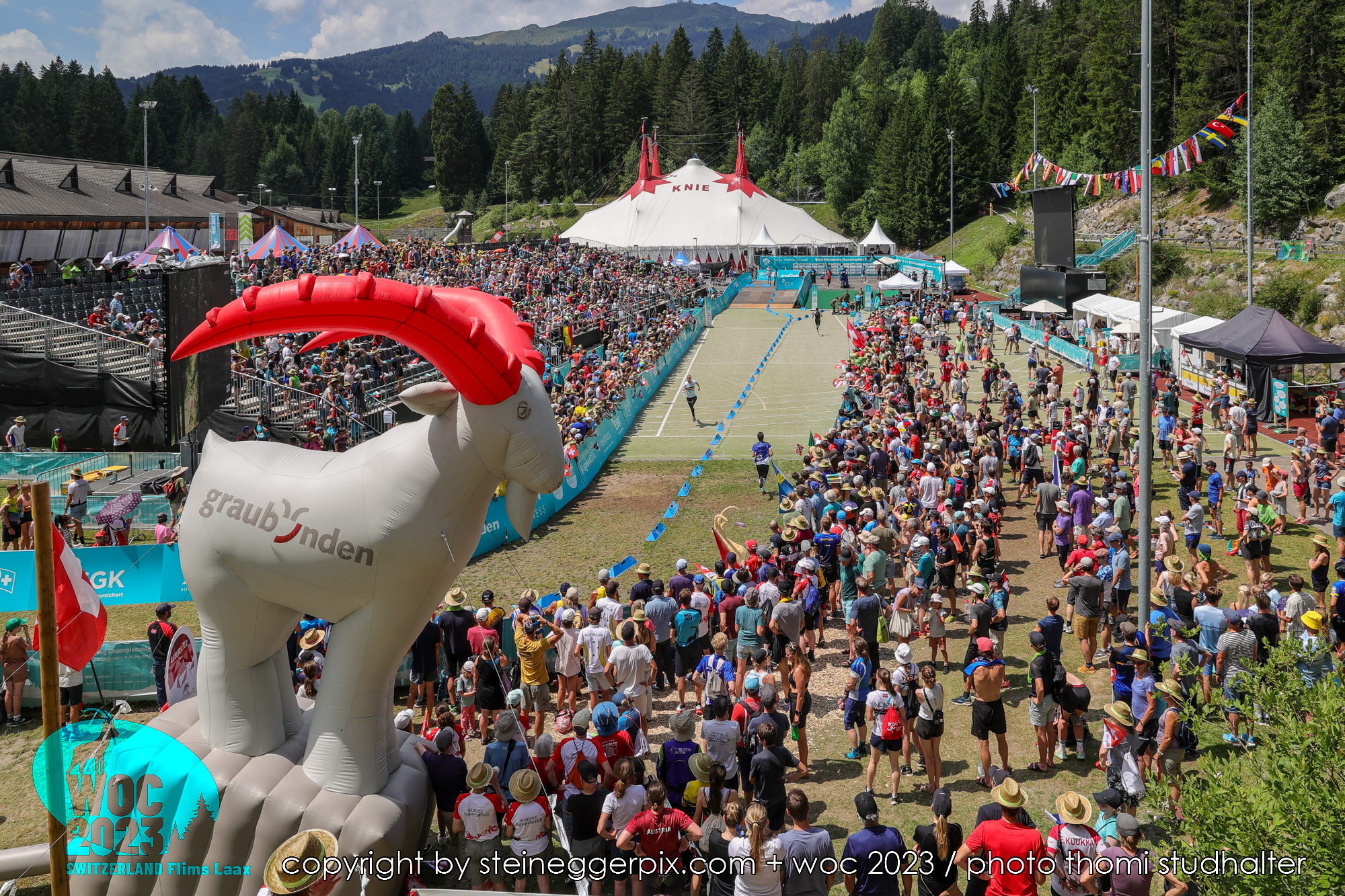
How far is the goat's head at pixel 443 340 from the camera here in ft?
22.7

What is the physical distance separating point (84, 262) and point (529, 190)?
7679cm

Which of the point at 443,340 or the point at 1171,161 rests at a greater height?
the point at 1171,161

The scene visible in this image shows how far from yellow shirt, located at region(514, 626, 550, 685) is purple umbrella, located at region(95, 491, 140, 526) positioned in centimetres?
997

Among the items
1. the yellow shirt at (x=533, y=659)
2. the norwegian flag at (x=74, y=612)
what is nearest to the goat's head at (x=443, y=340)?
the norwegian flag at (x=74, y=612)

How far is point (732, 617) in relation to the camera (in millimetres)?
11672

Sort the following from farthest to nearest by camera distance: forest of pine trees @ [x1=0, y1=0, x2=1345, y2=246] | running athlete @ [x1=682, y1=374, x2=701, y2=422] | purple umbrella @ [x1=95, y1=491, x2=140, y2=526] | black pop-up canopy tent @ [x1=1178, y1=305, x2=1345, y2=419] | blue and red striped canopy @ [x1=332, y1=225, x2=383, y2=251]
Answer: forest of pine trees @ [x1=0, y1=0, x2=1345, y2=246] → blue and red striped canopy @ [x1=332, y1=225, x2=383, y2=251] → running athlete @ [x1=682, y1=374, x2=701, y2=422] → black pop-up canopy tent @ [x1=1178, y1=305, x2=1345, y2=419] → purple umbrella @ [x1=95, y1=491, x2=140, y2=526]

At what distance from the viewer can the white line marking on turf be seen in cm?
2852

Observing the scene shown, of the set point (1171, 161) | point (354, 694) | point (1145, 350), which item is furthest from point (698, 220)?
point (354, 694)

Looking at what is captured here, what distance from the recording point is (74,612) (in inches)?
333

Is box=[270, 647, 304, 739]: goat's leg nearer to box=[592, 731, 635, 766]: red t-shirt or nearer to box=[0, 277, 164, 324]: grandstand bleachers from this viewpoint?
box=[592, 731, 635, 766]: red t-shirt

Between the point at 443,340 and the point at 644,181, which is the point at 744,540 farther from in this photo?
the point at 644,181

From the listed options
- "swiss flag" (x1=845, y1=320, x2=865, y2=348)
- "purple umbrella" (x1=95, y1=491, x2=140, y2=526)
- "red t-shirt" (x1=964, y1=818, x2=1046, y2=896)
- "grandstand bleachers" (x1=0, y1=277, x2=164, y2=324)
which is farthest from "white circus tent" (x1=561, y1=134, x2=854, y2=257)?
"red t-shirt" (x1=964, y1=818, x2=1046, y2=896)

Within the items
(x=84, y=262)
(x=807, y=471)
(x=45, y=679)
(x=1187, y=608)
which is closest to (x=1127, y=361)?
(x=807, y=471)

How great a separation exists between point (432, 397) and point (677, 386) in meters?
27.4
